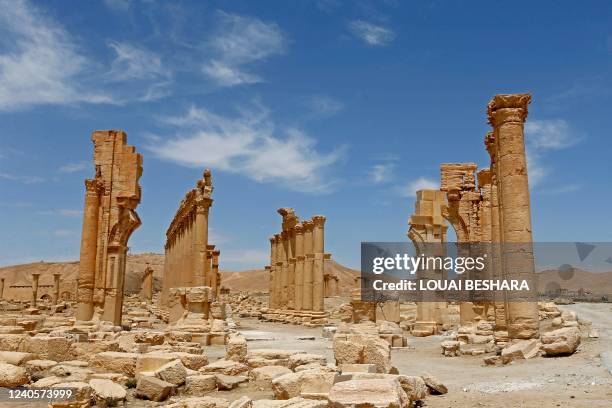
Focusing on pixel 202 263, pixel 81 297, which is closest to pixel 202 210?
pixel 202 263

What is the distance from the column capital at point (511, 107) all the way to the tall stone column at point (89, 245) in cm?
1469

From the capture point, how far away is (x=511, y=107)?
47.8ft

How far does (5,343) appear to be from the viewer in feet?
40.7

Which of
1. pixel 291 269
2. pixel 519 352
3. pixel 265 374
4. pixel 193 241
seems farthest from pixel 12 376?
pixel 291 269

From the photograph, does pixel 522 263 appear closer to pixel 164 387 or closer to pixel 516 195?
pixel 516 195

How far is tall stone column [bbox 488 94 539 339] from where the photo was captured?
13672 mm

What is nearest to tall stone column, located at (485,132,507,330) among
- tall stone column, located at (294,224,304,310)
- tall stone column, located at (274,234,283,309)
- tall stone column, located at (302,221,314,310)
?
tall stone column, located at (302,221,314,310)

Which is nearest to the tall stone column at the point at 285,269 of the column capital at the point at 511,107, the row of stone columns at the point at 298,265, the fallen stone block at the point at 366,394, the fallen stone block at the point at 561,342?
the row of stone columns at the point at 298,265

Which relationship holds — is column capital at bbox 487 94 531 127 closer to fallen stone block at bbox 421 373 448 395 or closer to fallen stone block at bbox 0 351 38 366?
fallen stone block at bbox 421 373 448 395

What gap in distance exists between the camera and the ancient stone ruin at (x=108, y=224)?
21391 millimetres

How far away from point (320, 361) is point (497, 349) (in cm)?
543

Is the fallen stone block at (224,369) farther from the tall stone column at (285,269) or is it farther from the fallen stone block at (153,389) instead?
the tall stone column at (285,269)

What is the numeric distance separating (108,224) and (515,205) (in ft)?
49.0

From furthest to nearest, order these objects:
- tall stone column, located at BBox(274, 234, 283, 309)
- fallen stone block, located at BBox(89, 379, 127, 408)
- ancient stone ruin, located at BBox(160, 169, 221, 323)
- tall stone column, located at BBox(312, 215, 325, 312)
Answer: tall stone column, located at BBox(274, 234, 283, 309) → tall stone column, located at BBox(312, 215, 325, 312) → ancient stone ruin, located at BBox(160, 169, 221, 323) → fallen stone block, located at BBox(89, 379, 127, 408)
